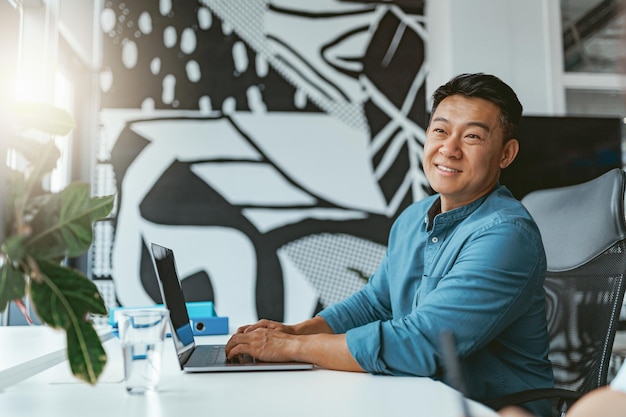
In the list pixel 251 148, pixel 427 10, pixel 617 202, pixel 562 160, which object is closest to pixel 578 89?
pixel 562 160

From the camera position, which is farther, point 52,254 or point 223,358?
point 223,358

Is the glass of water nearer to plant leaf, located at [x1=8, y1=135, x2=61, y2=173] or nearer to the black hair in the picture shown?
plant leaf, located at [x1=8, y1=135, x2=61, y2=173]

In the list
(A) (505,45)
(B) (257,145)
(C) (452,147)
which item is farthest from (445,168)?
(A) (505,45)

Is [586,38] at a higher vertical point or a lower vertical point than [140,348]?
higher

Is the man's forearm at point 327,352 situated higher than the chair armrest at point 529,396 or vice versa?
the man's forearm at point 327,352

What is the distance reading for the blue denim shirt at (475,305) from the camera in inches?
48.2

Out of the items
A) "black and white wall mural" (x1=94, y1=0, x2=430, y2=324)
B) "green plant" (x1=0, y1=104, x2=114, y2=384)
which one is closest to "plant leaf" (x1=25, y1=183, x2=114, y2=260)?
"green plant" (x1=0, y1=104, x2=114, y2=384)

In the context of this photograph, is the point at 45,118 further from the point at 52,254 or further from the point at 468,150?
the point at 468,150

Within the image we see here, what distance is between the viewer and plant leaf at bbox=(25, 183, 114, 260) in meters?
0.71

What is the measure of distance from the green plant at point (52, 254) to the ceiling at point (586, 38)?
361 centimetres

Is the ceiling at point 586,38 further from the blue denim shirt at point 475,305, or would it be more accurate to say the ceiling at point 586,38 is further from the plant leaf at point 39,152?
the plant leaf at point 39,152

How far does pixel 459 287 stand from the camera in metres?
1.29

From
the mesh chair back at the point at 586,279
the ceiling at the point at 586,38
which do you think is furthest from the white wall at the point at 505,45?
the mesh chair back at the point at 586,279

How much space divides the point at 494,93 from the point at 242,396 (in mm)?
1014
